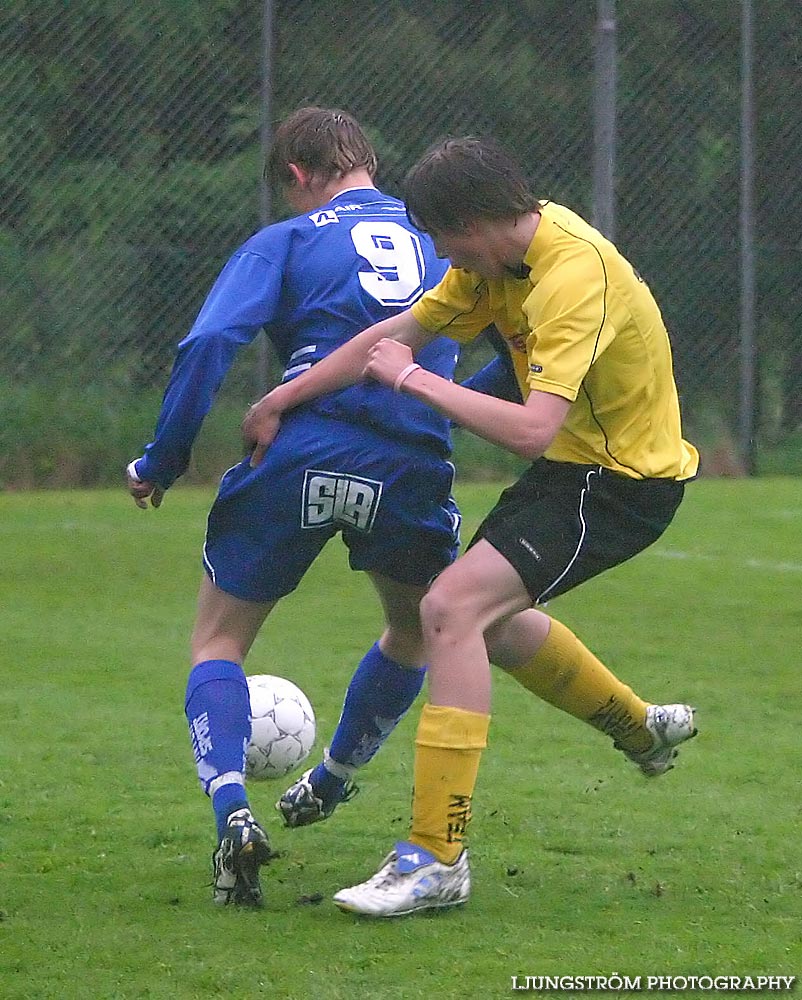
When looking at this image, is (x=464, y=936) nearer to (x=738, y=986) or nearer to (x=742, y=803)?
(x=738, y=986)

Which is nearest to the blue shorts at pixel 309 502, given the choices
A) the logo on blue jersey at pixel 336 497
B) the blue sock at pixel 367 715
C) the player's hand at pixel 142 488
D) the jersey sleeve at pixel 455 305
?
the logo on blue jersey at pixel 336 497

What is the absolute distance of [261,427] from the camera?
365 centimetres

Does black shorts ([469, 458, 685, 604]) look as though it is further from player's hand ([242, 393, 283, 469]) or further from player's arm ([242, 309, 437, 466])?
player's hand ([242, 393, 283, 469])

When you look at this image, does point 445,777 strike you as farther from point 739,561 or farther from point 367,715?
point 739,561

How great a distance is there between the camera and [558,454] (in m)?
3.54

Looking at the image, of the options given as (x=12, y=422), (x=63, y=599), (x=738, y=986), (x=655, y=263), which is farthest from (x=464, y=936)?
(x=655, y=263)

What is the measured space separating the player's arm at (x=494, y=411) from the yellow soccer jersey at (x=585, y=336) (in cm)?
4

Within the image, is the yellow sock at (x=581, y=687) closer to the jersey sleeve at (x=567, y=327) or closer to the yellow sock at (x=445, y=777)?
the yellow sock at (x=445, y=777)

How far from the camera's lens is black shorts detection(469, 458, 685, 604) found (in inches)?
135

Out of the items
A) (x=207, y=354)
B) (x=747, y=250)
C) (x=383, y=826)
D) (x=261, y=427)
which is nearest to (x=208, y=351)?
(x=207, y=354)

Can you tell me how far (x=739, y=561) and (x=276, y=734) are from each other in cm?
506

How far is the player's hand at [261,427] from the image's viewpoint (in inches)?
143

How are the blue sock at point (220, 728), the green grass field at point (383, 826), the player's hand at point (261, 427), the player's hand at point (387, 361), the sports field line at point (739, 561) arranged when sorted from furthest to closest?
the sports field line at point (739, 561) → the player's hand at point (261, 427) → the blue sock at point (220, 728) → the player's hand at point (387, 361) → the green grass field at point (383, 826)

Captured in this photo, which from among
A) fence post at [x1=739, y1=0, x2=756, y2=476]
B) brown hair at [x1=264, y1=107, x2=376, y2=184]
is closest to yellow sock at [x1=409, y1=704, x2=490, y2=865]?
brown hair at [x1=264, y1=107, x2=376, y2=184]
